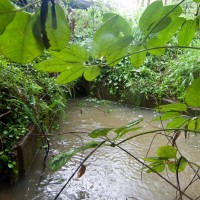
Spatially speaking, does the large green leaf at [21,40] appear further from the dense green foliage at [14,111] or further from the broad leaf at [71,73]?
the dense green foliage at [14,111]

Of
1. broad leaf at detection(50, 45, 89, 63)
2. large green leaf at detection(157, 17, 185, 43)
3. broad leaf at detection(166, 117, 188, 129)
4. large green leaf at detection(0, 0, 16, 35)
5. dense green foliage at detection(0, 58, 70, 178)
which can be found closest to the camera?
large green leaf at detection(0, 0, 16, 35)

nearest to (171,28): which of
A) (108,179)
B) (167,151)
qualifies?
(167,151)

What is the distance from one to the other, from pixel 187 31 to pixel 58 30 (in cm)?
37

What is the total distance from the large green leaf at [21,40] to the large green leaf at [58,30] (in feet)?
0.05

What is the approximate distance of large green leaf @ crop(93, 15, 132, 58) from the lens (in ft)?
1.31

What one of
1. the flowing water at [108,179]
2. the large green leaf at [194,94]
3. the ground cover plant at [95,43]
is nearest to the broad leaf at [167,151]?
the ground cover plant at [95,43]

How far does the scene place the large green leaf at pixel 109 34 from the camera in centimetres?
40

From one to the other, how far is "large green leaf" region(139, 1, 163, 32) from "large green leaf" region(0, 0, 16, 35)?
0.25 meters

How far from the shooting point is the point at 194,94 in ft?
1.57

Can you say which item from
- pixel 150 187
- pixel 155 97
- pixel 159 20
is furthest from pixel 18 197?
pixel 155 97

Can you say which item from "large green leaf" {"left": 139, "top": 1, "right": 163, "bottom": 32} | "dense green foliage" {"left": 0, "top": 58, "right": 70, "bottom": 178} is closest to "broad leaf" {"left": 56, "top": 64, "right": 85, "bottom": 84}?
"large green leaf" {"left": 139, "top": 1, "right": 163, "bottom": 32}

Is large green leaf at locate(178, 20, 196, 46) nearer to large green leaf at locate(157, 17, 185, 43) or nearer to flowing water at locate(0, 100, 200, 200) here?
large green leaf at locate(157, 17, 185, 43)

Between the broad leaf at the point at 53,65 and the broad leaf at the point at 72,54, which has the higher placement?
the broad leaf at the point at 72,54

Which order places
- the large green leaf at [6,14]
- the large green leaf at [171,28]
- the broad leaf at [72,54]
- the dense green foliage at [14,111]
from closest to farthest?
the large green leaf at [6,14] < the broad leaf at [72,54] < the large green leaf at [171,28] < the dense green foliage at [14,111]
